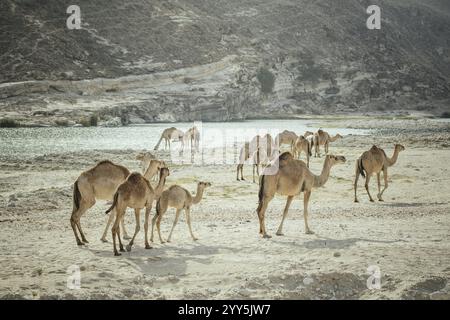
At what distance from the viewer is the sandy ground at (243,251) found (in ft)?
25.3

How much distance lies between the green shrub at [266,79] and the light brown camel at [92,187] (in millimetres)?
79515

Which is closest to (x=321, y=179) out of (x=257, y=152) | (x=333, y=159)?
(x=333, y=159)

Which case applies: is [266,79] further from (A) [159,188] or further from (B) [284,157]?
(A) [159,188]

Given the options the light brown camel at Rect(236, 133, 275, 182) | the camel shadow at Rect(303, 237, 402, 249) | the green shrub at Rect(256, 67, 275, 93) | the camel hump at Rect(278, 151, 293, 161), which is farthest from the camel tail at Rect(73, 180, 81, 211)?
the green shrub at Rect(256, 67, 275, 93)

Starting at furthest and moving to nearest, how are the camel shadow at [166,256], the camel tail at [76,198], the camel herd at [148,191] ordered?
the camel tail at [76,198] → the camel herd at [148,191] → the camel shadow at [166,256]

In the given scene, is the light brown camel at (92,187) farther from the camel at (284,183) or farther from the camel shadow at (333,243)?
the camel shadow at (333,243)

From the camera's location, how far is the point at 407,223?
39.1 ft

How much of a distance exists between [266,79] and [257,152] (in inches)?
2921

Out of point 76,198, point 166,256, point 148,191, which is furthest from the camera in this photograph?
point 76,198

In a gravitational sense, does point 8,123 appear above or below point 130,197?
above

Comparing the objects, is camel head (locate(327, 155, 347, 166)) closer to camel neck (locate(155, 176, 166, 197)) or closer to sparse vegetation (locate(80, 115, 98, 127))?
camel neck (locate(155, 176, 166, 197))

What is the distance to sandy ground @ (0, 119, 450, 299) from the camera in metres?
7.70

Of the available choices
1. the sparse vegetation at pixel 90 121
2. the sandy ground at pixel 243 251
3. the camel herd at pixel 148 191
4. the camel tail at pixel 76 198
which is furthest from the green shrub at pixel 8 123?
the camel tail at pixel 76 198

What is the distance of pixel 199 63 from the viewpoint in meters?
79.9
